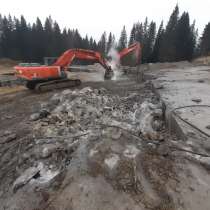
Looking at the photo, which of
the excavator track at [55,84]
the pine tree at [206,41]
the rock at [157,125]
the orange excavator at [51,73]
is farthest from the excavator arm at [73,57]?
the pine tree at [206,41]

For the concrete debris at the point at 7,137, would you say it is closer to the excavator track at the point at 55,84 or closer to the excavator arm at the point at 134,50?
the excavator track at the point at 55,84

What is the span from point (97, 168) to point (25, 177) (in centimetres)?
126

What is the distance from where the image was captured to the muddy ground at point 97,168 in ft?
8.12

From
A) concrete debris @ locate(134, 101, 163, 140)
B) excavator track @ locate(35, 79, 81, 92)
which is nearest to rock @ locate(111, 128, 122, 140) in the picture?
concrete debris @ locate(134, 101, 163, 140)

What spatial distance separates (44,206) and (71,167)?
74cm

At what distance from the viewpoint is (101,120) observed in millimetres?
5051

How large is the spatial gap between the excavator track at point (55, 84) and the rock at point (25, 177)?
771 centimetres

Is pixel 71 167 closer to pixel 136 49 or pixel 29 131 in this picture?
pixel 29 131

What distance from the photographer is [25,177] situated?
305 cm

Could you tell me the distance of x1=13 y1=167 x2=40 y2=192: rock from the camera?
289 cm

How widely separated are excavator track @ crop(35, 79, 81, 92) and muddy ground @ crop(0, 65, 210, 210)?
5463 mm

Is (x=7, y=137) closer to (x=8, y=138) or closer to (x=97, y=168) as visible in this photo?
(x=8, y=138)

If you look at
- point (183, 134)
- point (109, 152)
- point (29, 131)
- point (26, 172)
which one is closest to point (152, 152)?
point (109, 152)

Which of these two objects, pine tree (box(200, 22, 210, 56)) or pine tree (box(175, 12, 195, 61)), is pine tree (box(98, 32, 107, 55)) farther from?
pine tree (box(200, 22, 210, 56))
